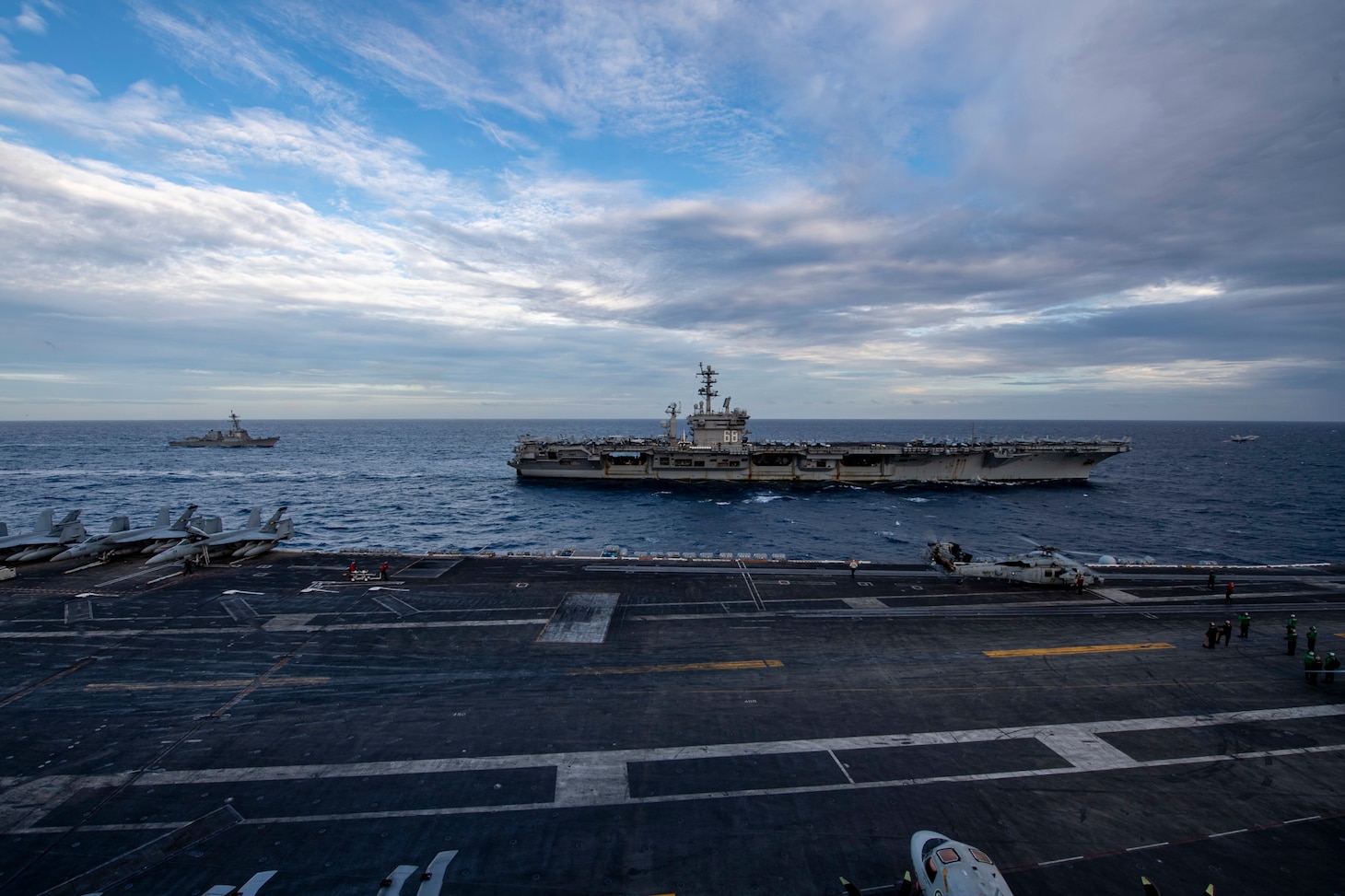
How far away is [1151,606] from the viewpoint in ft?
81.2

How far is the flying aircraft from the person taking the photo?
89.2 ft

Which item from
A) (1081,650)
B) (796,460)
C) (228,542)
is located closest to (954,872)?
(1081,650)

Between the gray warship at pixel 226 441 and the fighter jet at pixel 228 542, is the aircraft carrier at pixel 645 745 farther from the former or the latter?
the gray warship at pixel 226 441

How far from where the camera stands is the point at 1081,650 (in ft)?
65.6

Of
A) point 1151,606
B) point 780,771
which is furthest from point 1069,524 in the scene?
point 780,771

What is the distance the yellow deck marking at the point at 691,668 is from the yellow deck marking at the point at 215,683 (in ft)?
24.5

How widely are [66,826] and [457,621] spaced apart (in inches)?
454

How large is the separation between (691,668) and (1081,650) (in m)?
13.1

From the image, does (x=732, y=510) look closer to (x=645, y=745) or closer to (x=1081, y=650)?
(x=1081, y=650)

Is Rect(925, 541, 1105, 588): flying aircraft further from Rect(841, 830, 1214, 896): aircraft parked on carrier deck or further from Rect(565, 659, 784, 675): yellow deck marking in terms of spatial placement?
Rect(841, 830, 1214, 896): aircraft parked on carrier deck

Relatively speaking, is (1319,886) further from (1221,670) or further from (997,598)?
(997,598)

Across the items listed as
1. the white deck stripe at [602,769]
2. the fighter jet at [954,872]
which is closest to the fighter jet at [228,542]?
the white deck stripe at [602,769]

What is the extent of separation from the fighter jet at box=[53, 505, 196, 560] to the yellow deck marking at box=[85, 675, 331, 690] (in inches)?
596

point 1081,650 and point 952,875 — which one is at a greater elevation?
point 952,875
